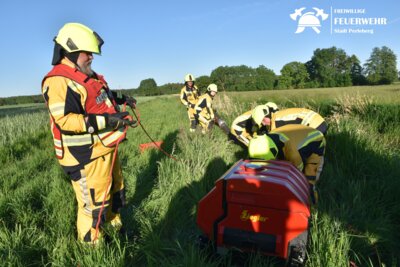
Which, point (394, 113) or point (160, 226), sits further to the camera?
point (394, 113)

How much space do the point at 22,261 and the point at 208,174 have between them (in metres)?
2.52

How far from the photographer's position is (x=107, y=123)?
8.13 ft

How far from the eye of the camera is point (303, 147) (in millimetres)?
3521

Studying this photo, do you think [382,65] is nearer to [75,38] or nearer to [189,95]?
[189,95]


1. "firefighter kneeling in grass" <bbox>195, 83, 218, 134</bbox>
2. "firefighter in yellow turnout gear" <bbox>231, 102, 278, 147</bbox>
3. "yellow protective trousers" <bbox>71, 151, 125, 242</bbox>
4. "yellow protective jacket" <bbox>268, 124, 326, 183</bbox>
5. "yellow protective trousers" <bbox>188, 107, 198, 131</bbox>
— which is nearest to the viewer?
"yellow protective trousers" <bbox>71, 151, 125, 242</bbox>

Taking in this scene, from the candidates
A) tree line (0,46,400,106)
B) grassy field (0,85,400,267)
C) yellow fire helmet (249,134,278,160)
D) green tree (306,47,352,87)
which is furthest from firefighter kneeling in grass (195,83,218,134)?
green tree (306,47,352,87)

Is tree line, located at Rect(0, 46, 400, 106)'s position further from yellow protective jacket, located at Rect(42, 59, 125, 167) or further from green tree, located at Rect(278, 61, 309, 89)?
yellow protective jacket, located at Rect(42, 59, 125, 167)

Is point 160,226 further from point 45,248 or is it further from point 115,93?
point 115,93

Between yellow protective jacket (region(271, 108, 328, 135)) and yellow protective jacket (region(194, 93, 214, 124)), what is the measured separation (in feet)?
12.9

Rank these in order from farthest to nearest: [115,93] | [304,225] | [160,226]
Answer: [115,93] → [160,226] → [304,225]

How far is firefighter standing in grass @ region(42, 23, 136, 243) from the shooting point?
239cm

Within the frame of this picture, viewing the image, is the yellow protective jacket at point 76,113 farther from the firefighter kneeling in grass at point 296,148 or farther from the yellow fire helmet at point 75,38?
the firefighter kneeling in grass at point 296,148

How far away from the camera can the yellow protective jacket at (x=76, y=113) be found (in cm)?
238

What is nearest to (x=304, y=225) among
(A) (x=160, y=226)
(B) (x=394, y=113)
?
(A) (x=160, y=226)
